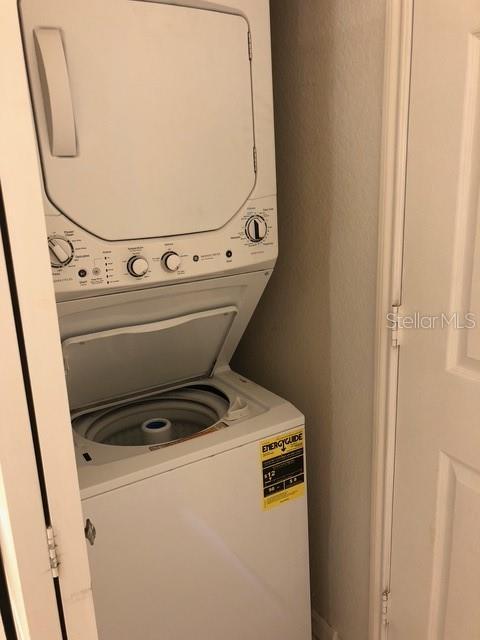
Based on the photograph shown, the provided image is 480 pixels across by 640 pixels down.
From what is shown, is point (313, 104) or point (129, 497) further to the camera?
point (313, 104)

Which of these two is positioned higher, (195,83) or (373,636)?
(195,83)

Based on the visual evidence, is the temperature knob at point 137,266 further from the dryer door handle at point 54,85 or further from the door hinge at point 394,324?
the door hinge at point 394,324

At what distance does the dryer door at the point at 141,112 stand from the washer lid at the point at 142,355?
0.29 m

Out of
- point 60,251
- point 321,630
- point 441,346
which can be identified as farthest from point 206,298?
point 321,630

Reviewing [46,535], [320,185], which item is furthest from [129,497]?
[320,185]

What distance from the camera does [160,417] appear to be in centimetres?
173

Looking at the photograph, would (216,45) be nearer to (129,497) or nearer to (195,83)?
(195,83)

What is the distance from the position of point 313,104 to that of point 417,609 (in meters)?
1.39

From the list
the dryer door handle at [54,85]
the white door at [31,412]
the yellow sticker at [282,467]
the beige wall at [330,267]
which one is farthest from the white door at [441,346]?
the white door at [31,412]

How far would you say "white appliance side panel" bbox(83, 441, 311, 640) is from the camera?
124 centimetres

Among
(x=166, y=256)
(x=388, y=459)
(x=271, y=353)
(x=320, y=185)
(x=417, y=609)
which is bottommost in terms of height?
(x=417, y=609)

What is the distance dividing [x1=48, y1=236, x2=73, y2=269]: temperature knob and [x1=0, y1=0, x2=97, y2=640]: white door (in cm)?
50

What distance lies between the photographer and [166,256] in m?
1.27

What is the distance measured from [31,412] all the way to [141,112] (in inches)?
29.9
